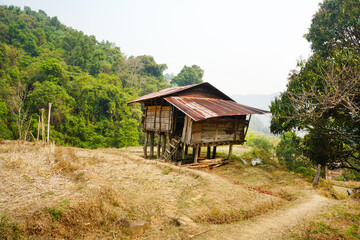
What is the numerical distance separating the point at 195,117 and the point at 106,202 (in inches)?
280

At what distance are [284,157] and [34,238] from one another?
23.0 m

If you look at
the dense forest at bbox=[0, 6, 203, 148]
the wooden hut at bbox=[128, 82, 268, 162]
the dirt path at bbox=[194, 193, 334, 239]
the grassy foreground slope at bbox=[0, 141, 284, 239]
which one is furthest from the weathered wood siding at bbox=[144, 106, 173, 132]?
the dense forest at bbox=[0, 6, 203, 148]

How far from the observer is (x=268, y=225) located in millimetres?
6148

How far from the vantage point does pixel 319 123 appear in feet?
24.7

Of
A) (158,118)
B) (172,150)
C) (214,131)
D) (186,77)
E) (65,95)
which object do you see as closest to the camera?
(214,131)

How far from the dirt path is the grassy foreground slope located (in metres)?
0.38

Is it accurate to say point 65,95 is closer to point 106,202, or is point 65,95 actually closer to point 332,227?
point 106,202

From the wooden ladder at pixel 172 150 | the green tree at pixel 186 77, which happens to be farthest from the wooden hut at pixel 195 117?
the green tree at pixel 186 77

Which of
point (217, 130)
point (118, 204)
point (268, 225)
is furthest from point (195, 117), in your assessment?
point (118, 204)

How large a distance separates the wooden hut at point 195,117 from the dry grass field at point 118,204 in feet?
13.9

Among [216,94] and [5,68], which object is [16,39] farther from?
[216,94]

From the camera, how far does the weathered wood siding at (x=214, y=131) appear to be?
13516mm

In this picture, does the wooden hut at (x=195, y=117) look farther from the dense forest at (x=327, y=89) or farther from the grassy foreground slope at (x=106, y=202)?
the grassy foreground slope at (x=106, y=202)

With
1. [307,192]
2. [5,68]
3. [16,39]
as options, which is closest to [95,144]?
[5,68]
